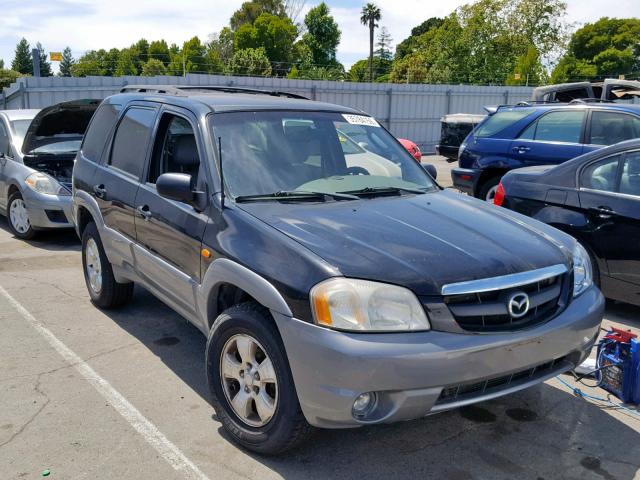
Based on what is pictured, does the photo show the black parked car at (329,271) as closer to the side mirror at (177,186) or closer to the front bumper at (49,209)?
the side mirror at (177,186)

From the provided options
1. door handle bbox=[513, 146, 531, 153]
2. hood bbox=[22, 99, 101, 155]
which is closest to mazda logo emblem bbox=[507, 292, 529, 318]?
door handle bbox=[513, 146, 531, 153]

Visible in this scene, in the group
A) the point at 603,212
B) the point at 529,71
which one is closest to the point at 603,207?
the point at 603,212

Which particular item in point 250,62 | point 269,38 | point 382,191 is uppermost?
point 269,38

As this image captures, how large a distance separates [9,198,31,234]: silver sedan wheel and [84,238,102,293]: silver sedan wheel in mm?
2958

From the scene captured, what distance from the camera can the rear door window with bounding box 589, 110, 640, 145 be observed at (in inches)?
301

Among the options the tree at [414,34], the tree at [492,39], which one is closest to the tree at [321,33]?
the tree at [414,34]

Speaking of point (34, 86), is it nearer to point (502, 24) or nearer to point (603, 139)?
point (603, 139)

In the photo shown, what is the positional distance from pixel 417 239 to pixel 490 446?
119 centimetres

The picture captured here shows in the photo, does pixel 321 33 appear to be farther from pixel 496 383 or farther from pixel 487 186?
pixel 496 383

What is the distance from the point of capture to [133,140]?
4.83 m

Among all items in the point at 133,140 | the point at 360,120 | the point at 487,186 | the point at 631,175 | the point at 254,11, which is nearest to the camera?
the point at 360,120

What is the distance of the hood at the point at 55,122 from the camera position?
861cm

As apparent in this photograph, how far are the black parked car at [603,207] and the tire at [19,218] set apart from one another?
6.09m

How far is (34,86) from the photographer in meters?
15.7
